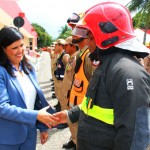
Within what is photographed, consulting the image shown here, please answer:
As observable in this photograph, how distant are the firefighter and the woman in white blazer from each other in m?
0.67

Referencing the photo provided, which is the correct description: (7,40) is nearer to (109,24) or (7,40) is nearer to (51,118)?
(51,118)

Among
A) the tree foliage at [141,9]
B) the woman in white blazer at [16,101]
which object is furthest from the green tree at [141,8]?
the woman in white blazer at [16,101]

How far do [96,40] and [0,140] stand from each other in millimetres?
1241

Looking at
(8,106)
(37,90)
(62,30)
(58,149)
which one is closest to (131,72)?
(8,106)

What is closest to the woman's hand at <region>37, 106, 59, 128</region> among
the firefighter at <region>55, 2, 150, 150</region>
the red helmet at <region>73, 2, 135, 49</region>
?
the firefighter at <region>55, 2, 150, 150</region>

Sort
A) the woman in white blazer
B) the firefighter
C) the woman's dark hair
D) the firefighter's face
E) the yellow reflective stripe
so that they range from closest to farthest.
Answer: the firefighter
the yellow reflective stripe
the firefighter's face
the woman in white blazer
the woman's dark hair

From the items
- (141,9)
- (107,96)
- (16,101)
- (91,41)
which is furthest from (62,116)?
(141,9)

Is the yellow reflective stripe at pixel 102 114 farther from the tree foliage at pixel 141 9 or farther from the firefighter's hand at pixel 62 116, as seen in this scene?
the tree foliage at pixel 141 9

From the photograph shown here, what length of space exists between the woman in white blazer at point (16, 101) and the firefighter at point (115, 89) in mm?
672

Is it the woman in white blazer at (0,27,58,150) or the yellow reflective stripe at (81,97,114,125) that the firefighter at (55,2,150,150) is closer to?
the yellow reflective stripe at (81,97,114,125)

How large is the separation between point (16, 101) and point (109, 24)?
1127 mm

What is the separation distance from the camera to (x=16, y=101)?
103 inches

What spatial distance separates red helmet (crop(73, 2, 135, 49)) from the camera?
188 cm

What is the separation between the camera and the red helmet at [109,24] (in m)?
1.88
